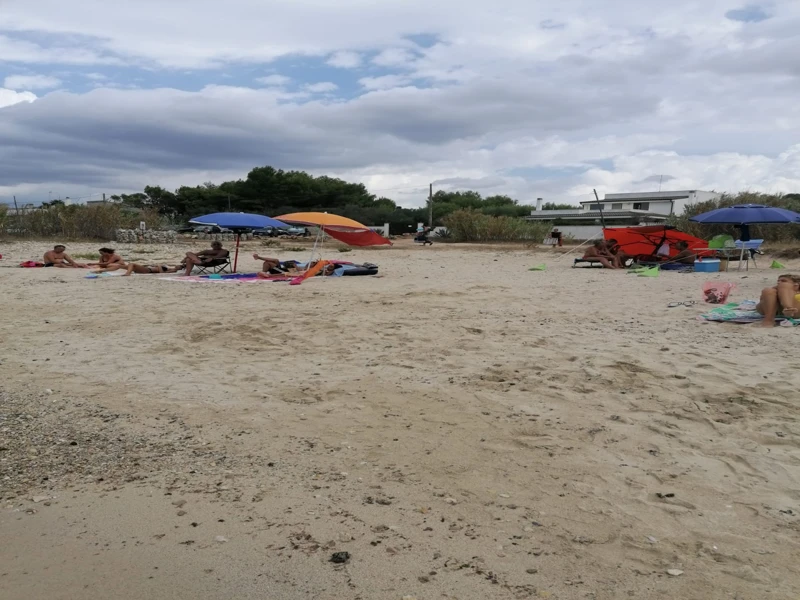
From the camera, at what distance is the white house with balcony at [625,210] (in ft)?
142

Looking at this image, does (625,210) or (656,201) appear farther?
(656,201)

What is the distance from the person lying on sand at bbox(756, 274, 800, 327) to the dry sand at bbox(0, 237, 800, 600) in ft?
1.33

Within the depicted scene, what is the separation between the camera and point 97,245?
23141mm

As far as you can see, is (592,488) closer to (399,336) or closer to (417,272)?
(399,336)

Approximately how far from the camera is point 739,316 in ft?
22.9

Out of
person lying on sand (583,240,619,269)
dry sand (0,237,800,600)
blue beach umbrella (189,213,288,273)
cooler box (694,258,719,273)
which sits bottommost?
dry sand (0,237,800,600)

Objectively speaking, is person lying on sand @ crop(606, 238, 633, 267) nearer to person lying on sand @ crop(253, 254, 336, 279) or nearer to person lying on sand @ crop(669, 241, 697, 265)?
person lying on sand @ crop(669, 241, 697, 265)

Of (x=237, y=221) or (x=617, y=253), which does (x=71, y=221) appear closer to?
(x=237, y=221)

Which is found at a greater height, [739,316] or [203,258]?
[203,258]

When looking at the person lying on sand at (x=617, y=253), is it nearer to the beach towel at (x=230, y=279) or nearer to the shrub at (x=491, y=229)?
the beach towel at (x=230, y=279)

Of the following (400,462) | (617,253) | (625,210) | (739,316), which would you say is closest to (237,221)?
(617,253)

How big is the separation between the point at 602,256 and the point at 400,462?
41.8 feet

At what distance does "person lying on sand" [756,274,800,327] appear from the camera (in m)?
6.59

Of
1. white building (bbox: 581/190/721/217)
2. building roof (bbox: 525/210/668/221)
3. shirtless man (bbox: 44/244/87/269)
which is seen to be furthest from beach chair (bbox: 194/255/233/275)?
white building (bbox: 581/190/721/217)
